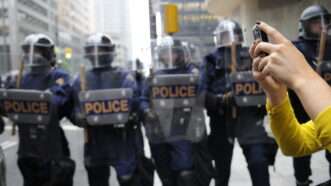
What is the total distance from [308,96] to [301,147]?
48 centimetres

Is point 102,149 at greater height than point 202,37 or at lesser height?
lesser

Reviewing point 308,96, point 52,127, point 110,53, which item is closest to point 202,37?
point 110,53

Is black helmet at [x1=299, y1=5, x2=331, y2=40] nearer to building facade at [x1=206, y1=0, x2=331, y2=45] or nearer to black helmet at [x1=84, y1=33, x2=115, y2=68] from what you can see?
building facade at [x1=206, y1=0, x2=331, y2=45]

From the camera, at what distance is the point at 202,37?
13.5ft

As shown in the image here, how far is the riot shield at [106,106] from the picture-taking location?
3525 mm

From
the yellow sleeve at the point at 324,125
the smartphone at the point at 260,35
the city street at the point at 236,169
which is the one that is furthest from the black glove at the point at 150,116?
the yellow sleeve at the point at 324,125

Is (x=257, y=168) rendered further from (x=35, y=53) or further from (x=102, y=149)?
(x=35, y=53)

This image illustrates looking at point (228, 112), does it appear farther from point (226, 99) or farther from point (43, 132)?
point (43, 132)

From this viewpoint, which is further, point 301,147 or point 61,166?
point 61,166

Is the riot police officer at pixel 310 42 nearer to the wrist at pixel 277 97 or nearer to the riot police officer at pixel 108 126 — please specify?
the riot police officer at pixel 108 126

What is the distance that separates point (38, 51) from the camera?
3781 mm

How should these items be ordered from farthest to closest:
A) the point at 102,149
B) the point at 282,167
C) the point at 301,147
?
the point at 282,167
the point at 102,149
the point at 301,147

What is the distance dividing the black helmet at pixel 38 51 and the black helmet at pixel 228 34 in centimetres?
135

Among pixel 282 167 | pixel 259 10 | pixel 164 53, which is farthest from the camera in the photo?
pixel 282 167
